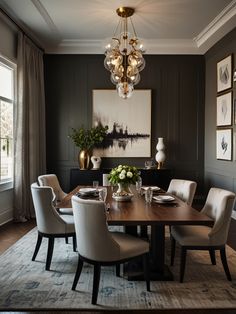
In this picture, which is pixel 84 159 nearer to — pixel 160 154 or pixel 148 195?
pixel 160 154

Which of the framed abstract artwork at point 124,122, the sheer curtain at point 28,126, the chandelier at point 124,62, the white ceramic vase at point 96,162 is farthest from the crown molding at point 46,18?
the white ceramic vase at point 96,162

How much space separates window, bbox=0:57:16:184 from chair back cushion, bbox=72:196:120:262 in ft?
9.88

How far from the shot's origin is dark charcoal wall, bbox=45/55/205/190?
690 cm

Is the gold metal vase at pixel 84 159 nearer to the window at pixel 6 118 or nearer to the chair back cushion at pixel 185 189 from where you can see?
the window at pixel 6 118

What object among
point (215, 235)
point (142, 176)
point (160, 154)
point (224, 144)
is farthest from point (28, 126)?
point (215, 235)

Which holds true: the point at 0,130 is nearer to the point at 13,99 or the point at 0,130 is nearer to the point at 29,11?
the point at 13,99

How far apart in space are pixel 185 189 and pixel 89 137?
9.57 feet

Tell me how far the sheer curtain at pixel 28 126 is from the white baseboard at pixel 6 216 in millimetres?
81

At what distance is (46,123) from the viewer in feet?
22.7

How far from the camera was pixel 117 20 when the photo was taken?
5.34 metres

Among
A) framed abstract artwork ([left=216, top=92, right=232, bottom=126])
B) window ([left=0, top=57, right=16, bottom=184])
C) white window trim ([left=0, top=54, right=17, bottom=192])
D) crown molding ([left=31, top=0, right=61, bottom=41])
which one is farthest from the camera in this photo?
framed abstract artwork ([left=216, top=92, right=232, bottom=126])

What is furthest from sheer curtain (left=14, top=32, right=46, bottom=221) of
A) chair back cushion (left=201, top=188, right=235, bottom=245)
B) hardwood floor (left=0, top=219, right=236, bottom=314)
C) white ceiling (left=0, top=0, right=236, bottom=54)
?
chair back cushion (left=201, top=188, right=235, bottom=245)

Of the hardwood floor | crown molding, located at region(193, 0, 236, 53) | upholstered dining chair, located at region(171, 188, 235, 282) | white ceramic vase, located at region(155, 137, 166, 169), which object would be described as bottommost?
the hardwood floor

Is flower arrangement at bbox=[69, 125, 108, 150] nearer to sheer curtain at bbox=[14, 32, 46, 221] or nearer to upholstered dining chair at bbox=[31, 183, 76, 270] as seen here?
sheer curtain at bbox=[14, 32, 46, 221]
